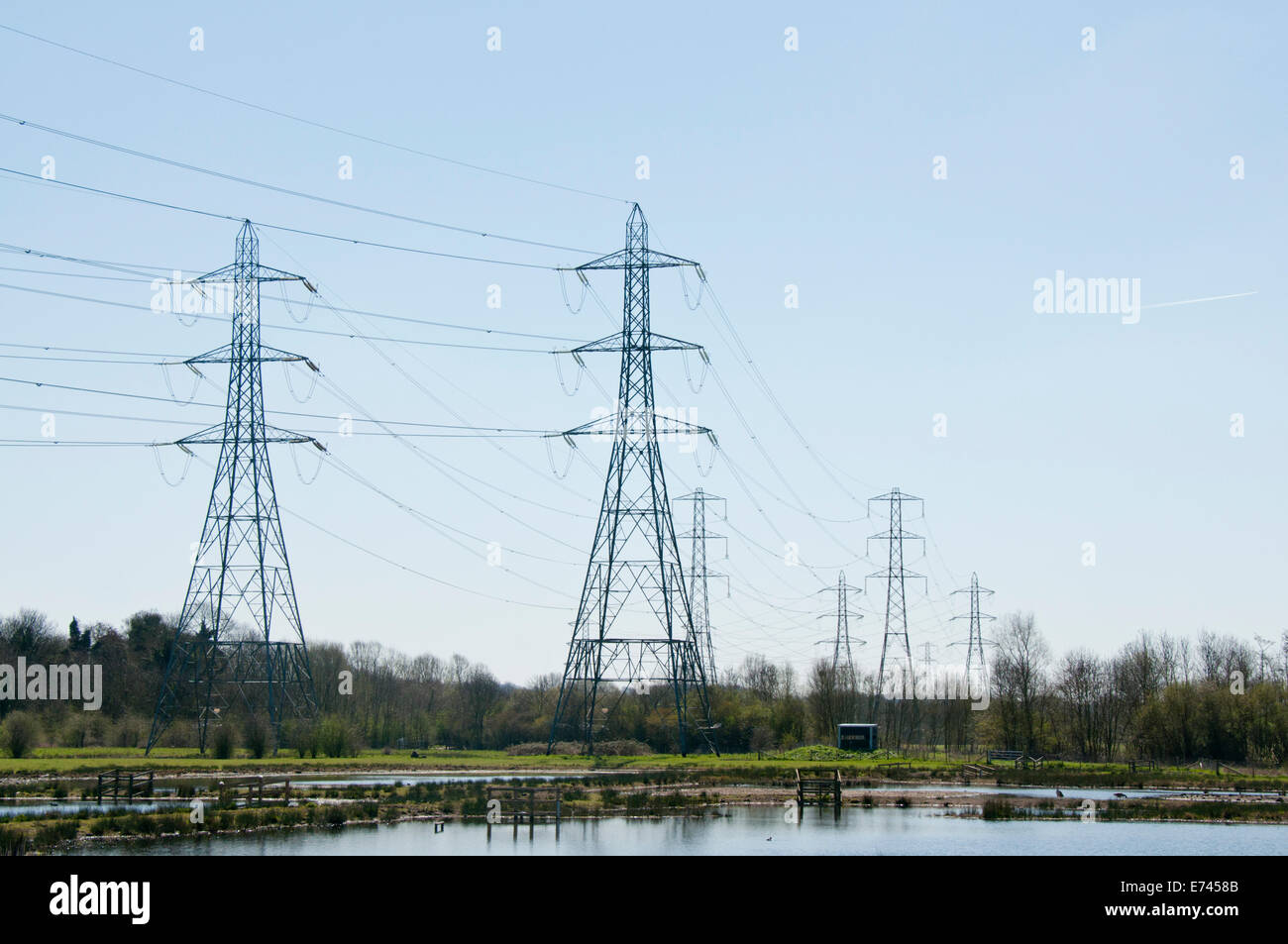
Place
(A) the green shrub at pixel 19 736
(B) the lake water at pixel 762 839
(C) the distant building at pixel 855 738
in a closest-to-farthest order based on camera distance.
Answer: (B) the lake water at pixel 762 839
(A) the green shrub at pixel 19 736
(C) the distant building at pixel 855 738

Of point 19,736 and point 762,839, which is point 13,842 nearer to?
point 762,839

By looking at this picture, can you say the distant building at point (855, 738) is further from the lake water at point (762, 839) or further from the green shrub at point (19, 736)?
the green shrub at point (19, 736)

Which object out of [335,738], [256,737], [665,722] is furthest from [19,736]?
[665,722]

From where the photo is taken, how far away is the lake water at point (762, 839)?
40750mm

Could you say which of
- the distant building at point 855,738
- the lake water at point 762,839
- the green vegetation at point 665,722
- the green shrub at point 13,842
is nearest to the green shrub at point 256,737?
the green vegetation at point 665,722

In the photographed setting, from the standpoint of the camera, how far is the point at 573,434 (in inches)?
2867

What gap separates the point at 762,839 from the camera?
4541cm

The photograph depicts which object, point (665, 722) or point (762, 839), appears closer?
point (762, 839)

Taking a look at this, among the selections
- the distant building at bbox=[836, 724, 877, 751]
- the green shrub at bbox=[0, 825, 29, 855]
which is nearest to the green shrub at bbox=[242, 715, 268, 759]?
the green shrub at bbox=[0, 825, 29, 855]

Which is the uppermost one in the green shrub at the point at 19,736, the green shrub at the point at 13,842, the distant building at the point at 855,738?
the green shrub at the point at 13,842

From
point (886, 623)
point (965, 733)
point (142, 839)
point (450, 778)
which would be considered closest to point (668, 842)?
point (142, 839)

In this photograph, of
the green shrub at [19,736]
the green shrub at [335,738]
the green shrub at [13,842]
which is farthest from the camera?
the green shrub at [19,736]
